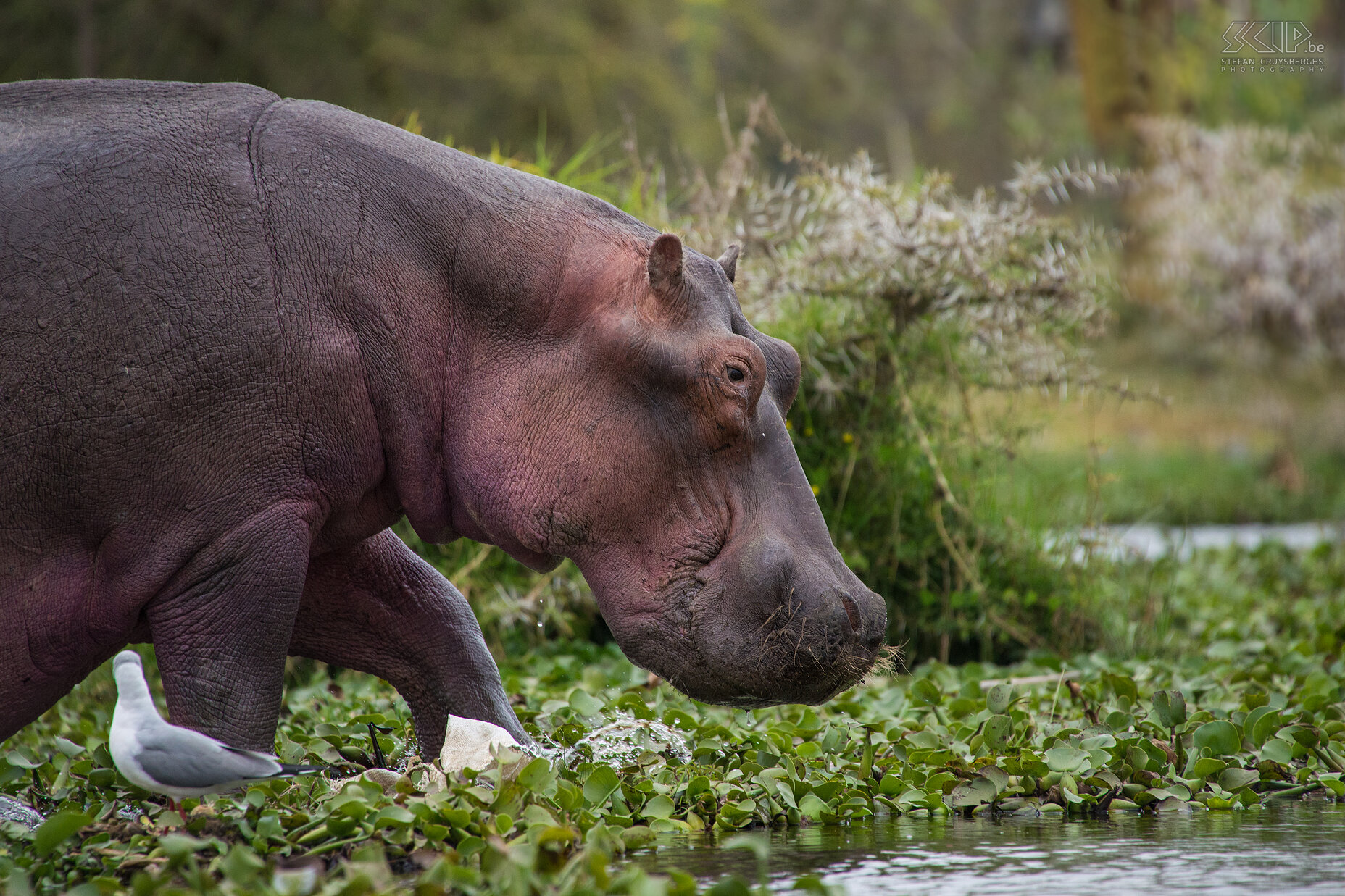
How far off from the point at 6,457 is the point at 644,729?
1827 millimetres

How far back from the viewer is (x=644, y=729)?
3.91 meters

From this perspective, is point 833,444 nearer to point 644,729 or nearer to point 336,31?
point 644,729

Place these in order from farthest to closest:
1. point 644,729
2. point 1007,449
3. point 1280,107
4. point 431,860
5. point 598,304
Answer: point 1280,107, point 1007,449, point 644,729, point 598,304, point 431,860

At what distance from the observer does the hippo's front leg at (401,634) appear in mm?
3414

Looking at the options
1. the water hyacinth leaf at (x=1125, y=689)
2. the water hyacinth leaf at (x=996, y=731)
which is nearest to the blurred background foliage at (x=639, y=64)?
the water hyacinth leaf at (x=1125, y=689)

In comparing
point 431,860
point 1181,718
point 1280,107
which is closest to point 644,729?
point 431,860

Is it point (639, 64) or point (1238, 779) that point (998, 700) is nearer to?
point (1238, 779)

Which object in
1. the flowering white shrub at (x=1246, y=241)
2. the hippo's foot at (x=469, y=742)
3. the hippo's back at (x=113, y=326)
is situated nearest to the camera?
the hippo's back at (x=113, y=326)

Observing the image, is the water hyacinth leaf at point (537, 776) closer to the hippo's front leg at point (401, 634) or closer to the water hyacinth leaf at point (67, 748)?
the hippo's front leg at point (401, 634)

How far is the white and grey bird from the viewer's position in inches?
102

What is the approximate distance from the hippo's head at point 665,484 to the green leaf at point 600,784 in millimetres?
307

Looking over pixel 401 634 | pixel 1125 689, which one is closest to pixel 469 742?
pixel 401 634

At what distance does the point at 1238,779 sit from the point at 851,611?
1316 mm
